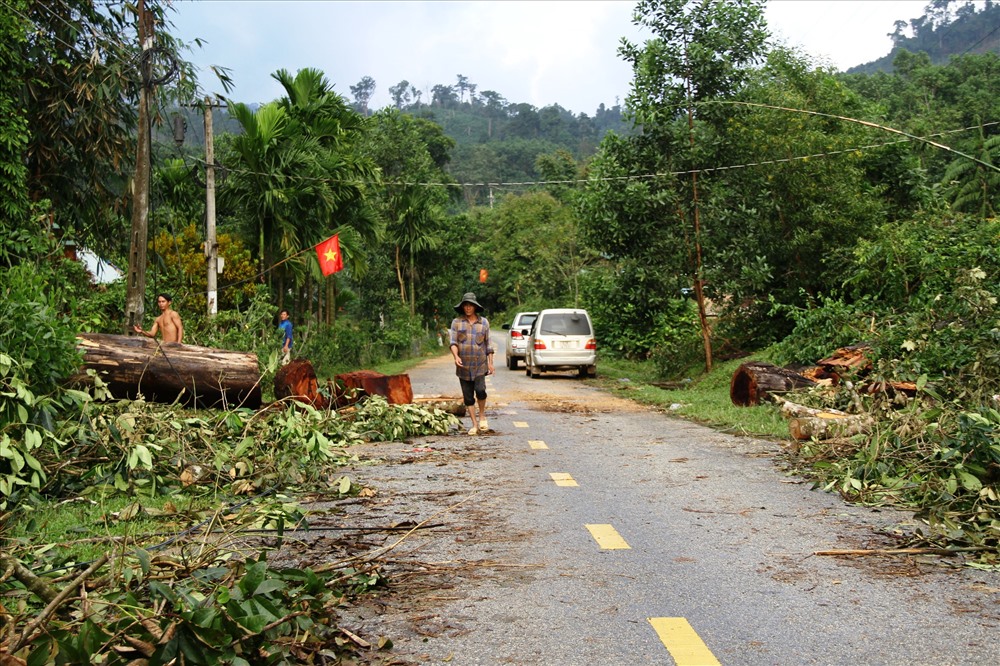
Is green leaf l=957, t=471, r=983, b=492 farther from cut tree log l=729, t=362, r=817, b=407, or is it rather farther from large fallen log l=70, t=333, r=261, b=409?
cut tree log l=729, t=362, r=817, b=407

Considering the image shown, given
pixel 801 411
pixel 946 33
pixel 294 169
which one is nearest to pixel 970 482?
pixel 801 411

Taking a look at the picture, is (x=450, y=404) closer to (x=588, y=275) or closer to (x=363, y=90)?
(x=588, y=275)

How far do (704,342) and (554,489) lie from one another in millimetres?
15739

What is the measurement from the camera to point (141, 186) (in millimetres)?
17484

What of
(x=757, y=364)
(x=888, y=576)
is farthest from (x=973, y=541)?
(x=757, y=364)

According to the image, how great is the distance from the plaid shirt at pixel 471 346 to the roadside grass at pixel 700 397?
3.53m

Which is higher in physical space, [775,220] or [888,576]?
[775,220]

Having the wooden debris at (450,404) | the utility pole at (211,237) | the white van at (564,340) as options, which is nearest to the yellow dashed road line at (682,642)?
the wooden debris at (450,404)

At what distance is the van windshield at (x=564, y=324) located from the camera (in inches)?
1047

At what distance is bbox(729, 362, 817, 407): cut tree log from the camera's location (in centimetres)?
1532

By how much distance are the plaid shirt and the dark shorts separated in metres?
0.06

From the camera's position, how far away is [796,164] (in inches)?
888

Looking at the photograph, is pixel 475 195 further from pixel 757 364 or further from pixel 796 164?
pixel 757 364

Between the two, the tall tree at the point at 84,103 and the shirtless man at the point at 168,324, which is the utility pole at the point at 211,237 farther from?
the shirtless man at the point at 168,324
